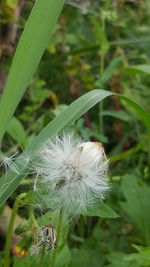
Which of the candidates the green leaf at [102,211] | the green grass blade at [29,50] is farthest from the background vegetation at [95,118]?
the green grass blade at [29,50]

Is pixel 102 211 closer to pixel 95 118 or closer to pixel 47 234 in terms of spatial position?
pixel 47 234

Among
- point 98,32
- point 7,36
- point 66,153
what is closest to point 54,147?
point 66,153

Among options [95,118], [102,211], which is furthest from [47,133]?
[95,118]

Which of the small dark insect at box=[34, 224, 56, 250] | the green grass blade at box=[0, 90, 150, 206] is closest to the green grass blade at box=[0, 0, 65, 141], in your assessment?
the green grass blade at box=[0, 90, 150, 206]

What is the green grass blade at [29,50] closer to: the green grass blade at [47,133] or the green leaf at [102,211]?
the green grass blade at [47,133]

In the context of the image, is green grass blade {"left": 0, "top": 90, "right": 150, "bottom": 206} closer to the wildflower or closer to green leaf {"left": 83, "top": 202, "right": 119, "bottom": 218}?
the wildflower
